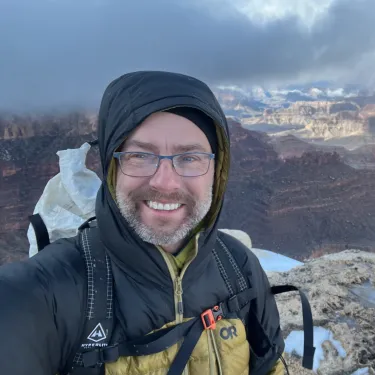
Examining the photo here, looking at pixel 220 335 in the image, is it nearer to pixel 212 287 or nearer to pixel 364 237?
pixel 212 287

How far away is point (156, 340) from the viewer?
2.72ft

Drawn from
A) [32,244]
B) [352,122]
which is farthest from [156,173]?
[352,122]

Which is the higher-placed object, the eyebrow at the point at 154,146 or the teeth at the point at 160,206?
the eyebrow at the point at 154,146

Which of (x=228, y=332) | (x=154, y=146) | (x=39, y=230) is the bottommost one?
(x=228, y=332)

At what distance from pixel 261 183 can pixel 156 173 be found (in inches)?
1056

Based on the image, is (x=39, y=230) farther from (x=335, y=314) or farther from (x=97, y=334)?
(x=335, y=314)

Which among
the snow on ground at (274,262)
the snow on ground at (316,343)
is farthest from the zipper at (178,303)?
the snow on ground at (274,262)

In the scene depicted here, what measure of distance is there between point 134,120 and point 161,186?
16 cm

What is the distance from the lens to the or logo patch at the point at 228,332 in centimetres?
92

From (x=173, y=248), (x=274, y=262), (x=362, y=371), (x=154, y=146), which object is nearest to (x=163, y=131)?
(x=154, y=146)

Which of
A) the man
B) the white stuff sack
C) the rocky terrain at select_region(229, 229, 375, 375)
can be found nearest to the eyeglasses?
the man

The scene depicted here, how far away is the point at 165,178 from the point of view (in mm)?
882

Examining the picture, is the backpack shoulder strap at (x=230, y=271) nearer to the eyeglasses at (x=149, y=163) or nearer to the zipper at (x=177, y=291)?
the zipper at (x=177, y=291)

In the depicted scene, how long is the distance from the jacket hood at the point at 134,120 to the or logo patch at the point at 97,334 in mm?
131
